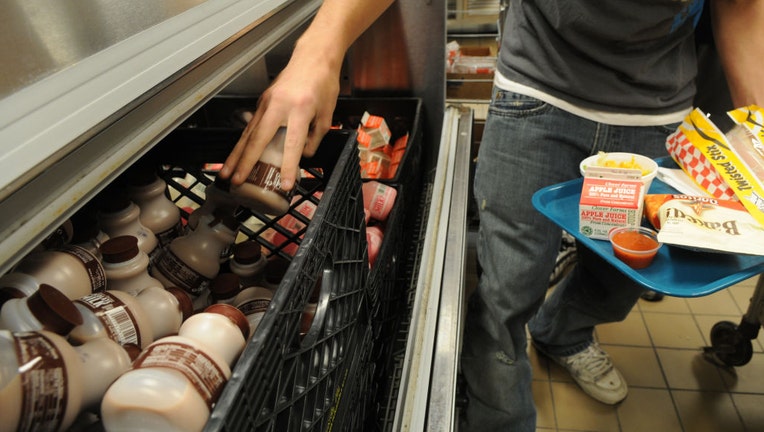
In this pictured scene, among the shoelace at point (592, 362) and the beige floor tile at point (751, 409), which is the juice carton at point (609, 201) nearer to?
the shoelace at point (592, 362)

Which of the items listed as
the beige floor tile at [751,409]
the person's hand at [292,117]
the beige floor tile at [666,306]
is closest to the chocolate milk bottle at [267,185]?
the person's hand at [292,117]

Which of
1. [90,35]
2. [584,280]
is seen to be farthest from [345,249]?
[584,280]

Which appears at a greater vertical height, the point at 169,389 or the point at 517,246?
the point at 169,389

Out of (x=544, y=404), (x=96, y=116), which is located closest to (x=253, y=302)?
(x=96, y=116)

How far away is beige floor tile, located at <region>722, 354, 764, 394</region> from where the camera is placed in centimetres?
172

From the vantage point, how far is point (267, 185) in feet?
2.22

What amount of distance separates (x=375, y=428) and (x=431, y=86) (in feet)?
3.42

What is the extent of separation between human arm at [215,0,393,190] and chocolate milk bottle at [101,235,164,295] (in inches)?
6.5

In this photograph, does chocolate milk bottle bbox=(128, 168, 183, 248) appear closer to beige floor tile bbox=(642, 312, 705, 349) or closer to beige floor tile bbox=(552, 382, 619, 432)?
beige floor tile bbox=(552, 382, 619, 432)

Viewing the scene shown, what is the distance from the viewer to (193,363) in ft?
1.42

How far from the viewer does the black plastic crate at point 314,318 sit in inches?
16.4

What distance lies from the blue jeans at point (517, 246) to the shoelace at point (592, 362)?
288 mm

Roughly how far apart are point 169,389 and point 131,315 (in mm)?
206

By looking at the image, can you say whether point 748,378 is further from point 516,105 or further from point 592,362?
point 516,105
